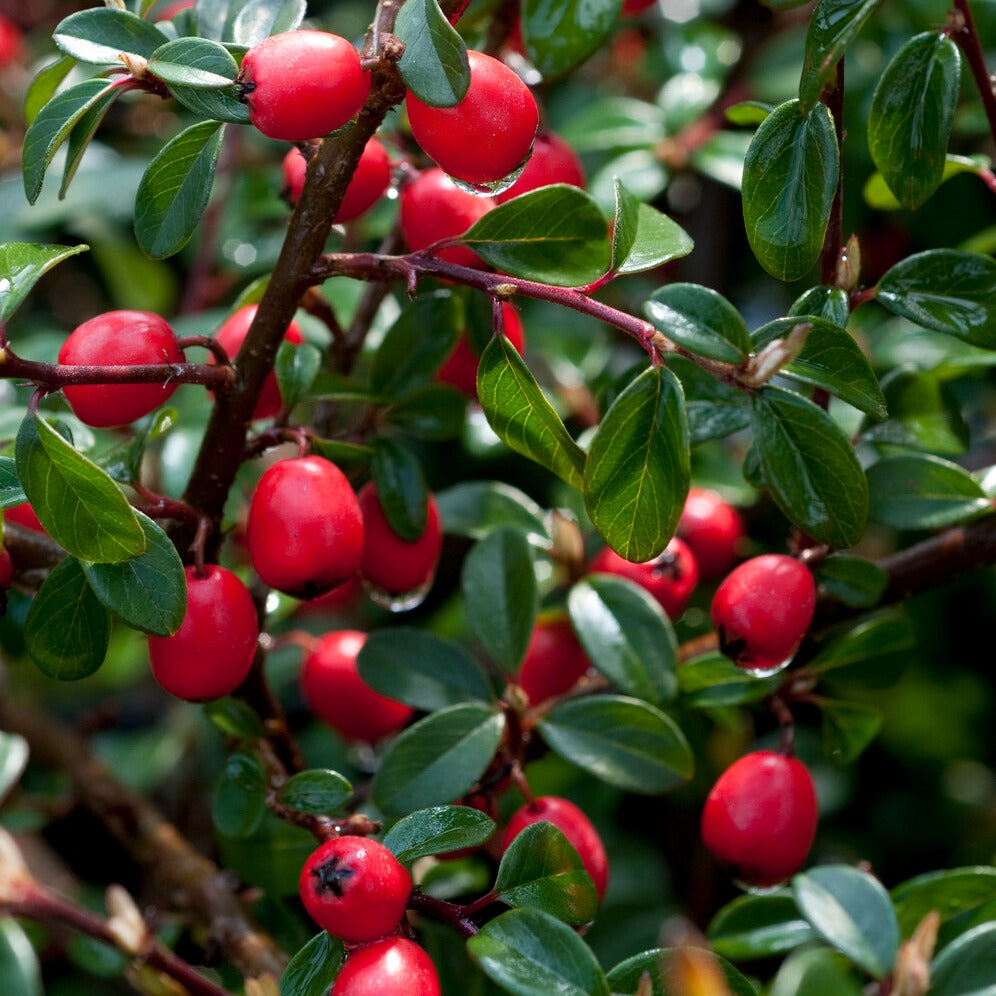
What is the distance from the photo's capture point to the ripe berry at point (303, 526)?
105 cm

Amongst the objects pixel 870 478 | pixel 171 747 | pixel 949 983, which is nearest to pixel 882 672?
pixel 870 478

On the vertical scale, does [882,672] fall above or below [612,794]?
above

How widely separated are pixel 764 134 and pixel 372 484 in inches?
22.9

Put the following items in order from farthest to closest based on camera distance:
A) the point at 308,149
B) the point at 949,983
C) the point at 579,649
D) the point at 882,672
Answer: the point at 579,649 → the point at 882,672 → the point at 308,149 → the point at 949,983

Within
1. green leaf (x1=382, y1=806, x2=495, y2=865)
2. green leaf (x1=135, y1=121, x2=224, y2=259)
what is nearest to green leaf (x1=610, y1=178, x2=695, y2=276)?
green leaf (x1=135, y1=121, x2=224, y2=259)


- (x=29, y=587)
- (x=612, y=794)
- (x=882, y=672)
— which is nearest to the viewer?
(x=29, y=587)

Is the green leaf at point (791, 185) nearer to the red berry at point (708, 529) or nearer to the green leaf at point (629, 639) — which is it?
the green leaf at point (629, 639)

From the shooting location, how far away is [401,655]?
141 centimetres

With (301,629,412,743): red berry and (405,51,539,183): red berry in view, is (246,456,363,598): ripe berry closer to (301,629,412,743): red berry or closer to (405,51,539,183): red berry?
(405,51,539,183): red berry

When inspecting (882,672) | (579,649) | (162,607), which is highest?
(162,607)

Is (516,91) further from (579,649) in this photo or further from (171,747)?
(171,747)

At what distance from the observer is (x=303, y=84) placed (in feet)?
2.87

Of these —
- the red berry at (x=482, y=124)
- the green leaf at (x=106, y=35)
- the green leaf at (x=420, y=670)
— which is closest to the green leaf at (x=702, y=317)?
the red berry at (x=482, y=124)

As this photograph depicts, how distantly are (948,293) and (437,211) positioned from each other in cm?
50
